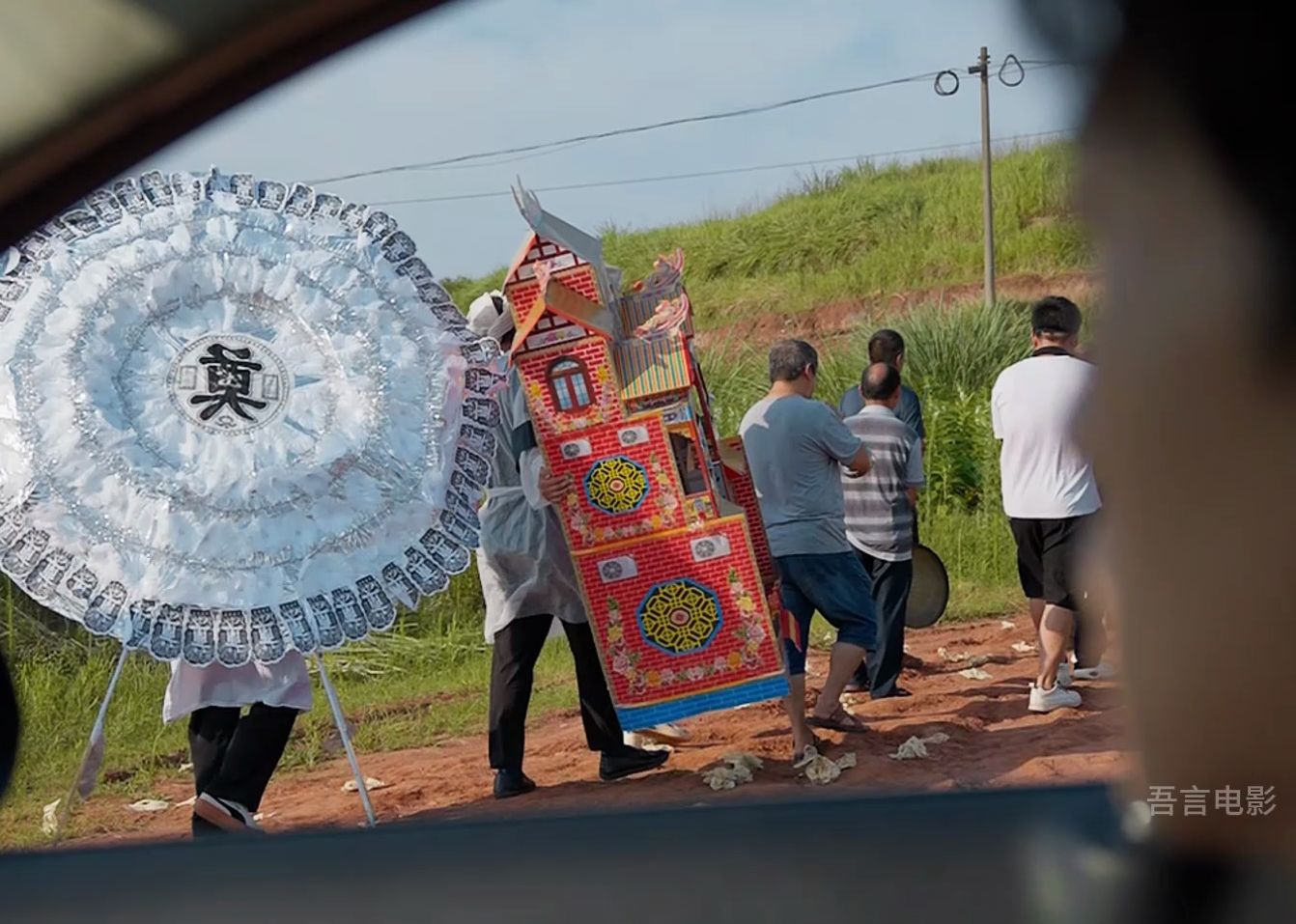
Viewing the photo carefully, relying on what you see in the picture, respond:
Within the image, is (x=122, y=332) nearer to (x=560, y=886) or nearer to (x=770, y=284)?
(x=560, y=886)

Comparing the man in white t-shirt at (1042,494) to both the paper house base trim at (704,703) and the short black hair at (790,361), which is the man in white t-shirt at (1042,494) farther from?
the paper house base trim at (704,703)

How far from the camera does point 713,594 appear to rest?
5195 mm

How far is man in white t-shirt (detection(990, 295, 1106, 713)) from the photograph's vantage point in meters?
5.92

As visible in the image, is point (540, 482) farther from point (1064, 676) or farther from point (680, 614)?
point (1064, 676)

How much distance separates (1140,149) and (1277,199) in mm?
77

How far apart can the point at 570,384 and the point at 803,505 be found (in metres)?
1.37

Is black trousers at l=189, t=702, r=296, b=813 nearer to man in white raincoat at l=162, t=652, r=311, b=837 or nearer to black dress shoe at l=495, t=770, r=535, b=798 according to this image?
man in white raincoat at l=162, t=652, r=311, b=837

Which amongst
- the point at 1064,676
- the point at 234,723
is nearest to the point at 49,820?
the point at 234,723

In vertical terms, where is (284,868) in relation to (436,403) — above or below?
below

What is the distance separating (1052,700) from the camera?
6.46 m

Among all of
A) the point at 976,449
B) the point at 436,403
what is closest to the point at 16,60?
the point at 436,403

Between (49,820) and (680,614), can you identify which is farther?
(49,820)

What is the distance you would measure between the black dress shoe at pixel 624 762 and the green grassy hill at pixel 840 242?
62.2 feet

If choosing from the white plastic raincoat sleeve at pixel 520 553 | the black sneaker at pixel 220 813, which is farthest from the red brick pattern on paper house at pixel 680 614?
the black sneaker at pixel 220 813
